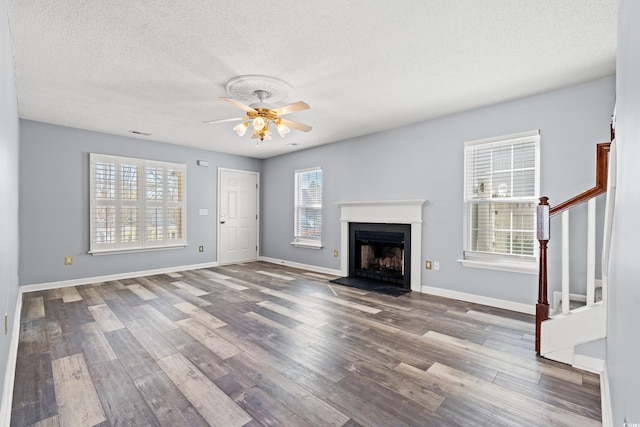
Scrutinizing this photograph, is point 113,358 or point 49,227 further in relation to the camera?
point 49,227

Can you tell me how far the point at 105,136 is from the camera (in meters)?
5.01

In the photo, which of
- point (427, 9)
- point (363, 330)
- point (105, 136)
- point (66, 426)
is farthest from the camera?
point (105, 136)

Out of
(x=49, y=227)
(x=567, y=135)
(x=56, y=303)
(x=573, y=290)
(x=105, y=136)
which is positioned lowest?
(x=56, y=303)

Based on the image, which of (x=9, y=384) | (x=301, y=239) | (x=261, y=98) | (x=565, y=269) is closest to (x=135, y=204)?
(x=301, y=239)

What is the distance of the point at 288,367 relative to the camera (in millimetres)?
2219

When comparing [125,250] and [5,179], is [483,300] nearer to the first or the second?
[5,179]

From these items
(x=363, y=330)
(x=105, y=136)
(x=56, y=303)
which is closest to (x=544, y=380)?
(x=363, y=330)

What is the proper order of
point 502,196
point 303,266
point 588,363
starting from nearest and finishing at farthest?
point 588,363, point 502,196, point 303,266

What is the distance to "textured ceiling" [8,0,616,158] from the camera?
1994mm

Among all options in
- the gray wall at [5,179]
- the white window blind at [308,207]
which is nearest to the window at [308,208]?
the white window blind at [308,207]

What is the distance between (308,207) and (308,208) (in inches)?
1.0

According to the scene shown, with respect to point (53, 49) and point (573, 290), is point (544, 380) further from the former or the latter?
point (53, 49)

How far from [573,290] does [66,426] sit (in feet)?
13.8

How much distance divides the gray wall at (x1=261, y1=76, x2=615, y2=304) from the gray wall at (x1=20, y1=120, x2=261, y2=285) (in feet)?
9.81
